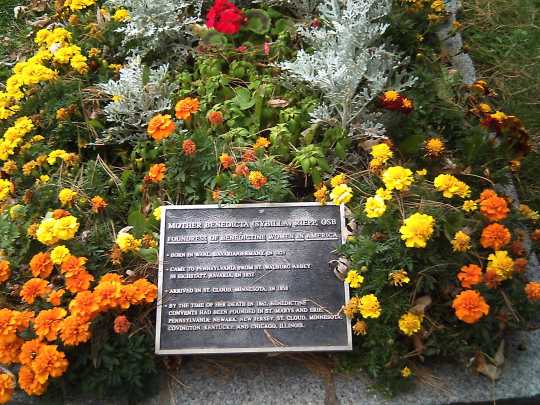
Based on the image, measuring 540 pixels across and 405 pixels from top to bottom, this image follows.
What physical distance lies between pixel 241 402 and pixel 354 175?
125 cm

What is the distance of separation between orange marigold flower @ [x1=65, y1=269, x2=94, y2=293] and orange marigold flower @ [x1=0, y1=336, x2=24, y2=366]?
0.29m

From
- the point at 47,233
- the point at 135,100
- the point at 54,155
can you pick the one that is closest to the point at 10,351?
the point at 47,233

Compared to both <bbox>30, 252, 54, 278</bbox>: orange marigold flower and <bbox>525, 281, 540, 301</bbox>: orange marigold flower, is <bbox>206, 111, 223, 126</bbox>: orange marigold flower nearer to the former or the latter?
<bbox>30, 252, 54, 278</bbox>: orange marigold flower

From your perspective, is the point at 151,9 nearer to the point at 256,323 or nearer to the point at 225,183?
the point at 225,183

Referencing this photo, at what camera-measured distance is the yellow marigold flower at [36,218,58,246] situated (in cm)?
241

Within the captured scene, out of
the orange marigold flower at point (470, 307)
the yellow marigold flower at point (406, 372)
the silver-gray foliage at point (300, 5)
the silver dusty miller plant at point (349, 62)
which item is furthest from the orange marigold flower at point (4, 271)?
the silver-gray foliage at point (300, 5)

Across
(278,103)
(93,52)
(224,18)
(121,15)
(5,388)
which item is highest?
(121,15)

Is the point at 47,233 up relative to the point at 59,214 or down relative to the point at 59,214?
down

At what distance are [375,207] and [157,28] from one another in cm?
199

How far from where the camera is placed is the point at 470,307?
210 cm

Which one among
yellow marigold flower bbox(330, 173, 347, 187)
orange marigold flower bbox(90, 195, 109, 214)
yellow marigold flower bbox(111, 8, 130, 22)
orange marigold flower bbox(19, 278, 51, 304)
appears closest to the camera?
orange marigold flower bbox(19, 278, 51, 304)

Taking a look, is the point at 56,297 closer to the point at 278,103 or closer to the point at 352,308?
the point at 352,308

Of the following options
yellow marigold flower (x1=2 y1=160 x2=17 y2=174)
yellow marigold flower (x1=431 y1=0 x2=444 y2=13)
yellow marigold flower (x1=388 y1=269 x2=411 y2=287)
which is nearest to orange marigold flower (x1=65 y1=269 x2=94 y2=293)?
yellow marigold flower (x1=2 y1=160 x2=17 y2=174)

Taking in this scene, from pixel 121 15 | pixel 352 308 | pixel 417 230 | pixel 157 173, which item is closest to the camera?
pixel 417 230
